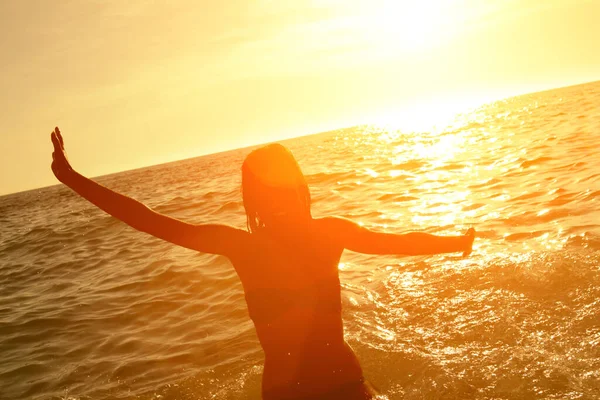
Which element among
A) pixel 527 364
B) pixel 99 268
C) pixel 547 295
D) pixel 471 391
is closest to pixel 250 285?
pixel 471 391

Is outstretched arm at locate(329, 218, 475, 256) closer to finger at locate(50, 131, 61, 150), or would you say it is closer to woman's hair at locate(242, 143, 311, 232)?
woman's hair at locate(242, 143, 311, 232)

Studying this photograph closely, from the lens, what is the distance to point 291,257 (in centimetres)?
316

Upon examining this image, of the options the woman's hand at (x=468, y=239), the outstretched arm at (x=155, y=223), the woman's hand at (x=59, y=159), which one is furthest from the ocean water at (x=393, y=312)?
the woman's hand at (x=59, y=159)

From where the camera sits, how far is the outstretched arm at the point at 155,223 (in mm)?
3080

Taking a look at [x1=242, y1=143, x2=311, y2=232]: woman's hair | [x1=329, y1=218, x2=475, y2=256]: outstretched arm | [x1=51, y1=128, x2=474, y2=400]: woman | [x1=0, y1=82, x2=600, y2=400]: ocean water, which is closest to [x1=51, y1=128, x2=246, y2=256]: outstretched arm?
[x1=51, y1=128, x2=474, y2=400]: woman

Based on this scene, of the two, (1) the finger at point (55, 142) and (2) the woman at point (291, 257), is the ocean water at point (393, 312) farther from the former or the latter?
(1) the finger at point (55, 142)

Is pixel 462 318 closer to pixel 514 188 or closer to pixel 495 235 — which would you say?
pixel 495 235

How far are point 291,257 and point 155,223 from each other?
3.06 ft

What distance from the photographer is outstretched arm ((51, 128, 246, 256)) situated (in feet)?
10.1

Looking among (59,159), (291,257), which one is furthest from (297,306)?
(59,159)

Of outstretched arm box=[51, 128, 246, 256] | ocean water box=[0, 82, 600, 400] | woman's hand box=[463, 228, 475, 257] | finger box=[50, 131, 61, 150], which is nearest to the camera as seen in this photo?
outstretched arm box=[51, 128, 246, 256]

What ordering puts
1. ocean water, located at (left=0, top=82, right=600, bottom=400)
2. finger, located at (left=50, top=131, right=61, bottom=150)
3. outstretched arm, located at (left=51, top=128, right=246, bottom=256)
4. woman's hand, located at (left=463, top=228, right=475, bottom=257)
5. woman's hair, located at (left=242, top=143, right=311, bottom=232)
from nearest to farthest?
woman's hair, located at (left=242, top=143, right=311, bottom=232)
outstretched arm, located at (left=51, top=128, right=246, bottom=256)
woman's hand, located at (left=463, top=228, right=475, bottom=257)
finger, located at (left=50, top=131, right=61, bottom=150)
ocean water, located at (left=0, top=82, right=600, bottom=400)

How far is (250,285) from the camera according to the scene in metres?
3.26

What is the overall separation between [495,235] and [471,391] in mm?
4532
